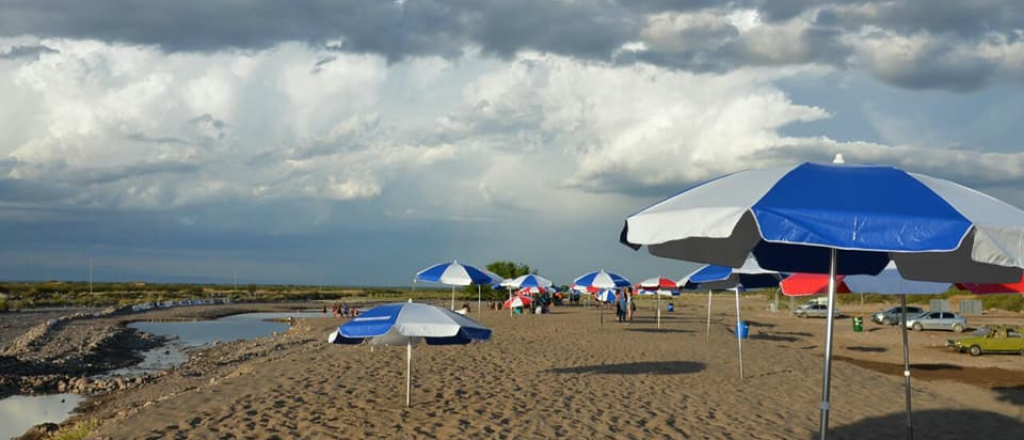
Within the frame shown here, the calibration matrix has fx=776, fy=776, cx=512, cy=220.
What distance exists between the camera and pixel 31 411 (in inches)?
703

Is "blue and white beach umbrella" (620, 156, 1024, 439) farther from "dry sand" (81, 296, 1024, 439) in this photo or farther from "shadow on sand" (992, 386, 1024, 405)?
"shadow on sand" (992, 386, 1024, 405)

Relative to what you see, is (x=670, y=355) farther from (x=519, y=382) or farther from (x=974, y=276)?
(x=974, y=276)

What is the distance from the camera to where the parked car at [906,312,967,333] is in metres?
39.5

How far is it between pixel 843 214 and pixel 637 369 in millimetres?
14769

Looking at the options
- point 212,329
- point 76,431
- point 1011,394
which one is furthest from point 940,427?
point 212,329

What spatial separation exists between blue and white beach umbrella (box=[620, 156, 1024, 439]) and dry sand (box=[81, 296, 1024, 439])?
6532 mm

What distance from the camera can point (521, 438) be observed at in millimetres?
10594

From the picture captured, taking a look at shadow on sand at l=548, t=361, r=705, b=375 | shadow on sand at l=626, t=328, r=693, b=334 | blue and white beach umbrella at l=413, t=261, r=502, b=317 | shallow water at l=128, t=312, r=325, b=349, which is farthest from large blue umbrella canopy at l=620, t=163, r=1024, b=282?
shallow water at l=128, t=312, r=325, b=349

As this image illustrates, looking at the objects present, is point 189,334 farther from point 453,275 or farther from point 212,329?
point 453,275

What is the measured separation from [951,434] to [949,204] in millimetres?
9511

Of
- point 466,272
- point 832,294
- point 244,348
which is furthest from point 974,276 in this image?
point 244,348

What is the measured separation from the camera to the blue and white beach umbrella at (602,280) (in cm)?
3194

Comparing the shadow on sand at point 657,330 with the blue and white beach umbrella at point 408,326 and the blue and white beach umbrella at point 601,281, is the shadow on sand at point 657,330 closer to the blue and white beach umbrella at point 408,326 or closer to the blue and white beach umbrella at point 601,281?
the blue and white beach umbrella at point 601,281

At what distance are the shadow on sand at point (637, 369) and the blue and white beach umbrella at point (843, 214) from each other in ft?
40.9
